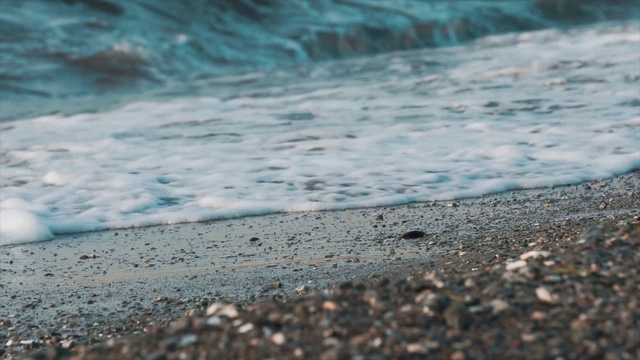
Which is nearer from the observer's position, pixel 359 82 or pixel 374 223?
pixel 374 223

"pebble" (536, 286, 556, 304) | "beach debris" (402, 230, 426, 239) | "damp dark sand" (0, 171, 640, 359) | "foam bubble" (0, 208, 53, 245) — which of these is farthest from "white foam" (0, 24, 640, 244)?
"pebble" (536, 286, 556, 304)

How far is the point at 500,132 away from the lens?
20.5 feet

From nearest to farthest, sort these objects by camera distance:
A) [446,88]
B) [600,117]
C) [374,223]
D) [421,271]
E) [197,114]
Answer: [421,271]
[374,223]
[600,117]
[197,114]
[446,88]

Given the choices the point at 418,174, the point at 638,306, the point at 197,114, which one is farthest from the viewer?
the point at 197,114

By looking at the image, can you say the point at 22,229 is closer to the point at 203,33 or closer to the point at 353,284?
the point at 353,284

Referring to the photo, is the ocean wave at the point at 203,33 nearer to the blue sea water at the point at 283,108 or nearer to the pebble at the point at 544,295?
the blue sea water at the point at 283,108

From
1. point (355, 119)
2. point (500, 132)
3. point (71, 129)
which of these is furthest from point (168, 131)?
point (500, 132)

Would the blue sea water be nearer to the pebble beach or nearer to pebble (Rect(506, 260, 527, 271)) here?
the pebble beach

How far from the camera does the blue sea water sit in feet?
16.9

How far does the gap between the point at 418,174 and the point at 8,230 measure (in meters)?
1.97

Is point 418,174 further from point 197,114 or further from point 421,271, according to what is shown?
point 197,114

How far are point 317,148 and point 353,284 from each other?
11.6 feet

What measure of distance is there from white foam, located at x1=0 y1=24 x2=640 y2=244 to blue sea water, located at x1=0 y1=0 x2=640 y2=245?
2cm

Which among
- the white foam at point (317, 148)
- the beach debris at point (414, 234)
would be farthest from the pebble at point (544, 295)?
the white foam at point (317, 148)
